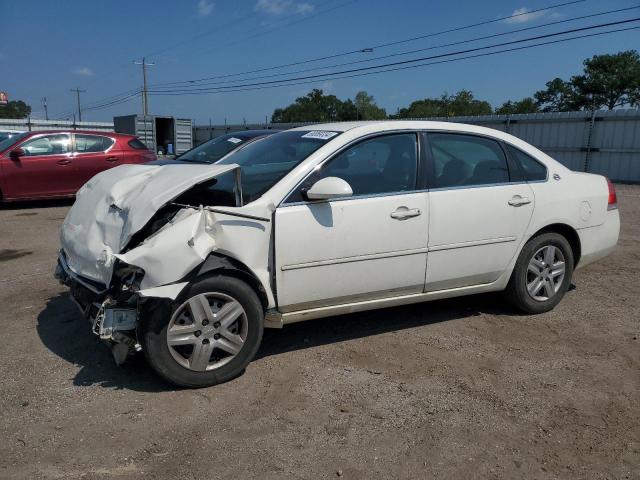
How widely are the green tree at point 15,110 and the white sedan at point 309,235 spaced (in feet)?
→ 305

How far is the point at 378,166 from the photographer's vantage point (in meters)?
4.05

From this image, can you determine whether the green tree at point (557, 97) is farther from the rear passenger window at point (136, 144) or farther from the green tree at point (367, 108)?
the rear passenger window at point (136, 144)

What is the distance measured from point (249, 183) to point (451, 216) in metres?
1.52

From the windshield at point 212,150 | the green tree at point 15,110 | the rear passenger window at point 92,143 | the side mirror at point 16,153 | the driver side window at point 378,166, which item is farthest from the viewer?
the green tree at point 15,110

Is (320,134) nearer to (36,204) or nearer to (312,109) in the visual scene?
(36,204)

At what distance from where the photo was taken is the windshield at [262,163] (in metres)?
3.65

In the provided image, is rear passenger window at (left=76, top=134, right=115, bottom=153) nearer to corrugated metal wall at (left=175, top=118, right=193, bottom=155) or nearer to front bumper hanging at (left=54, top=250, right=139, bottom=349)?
front bumper hanging at (left=54, top=250, right=139, bottom=349)

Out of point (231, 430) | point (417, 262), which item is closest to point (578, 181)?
point (417, 262)

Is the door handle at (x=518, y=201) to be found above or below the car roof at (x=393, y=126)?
below

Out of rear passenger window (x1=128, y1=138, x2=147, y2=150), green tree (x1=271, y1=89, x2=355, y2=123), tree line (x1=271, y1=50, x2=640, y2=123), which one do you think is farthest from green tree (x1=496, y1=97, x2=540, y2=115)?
rear passenger window (x1=128, y1=138, x2=147, y2=150)

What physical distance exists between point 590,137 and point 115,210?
18.3 meters

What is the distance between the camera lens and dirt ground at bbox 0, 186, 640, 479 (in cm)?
273

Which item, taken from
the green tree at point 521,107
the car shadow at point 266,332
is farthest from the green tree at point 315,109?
the car shadow at point 266,332

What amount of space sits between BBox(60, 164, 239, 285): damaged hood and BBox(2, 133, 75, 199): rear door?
733cm
